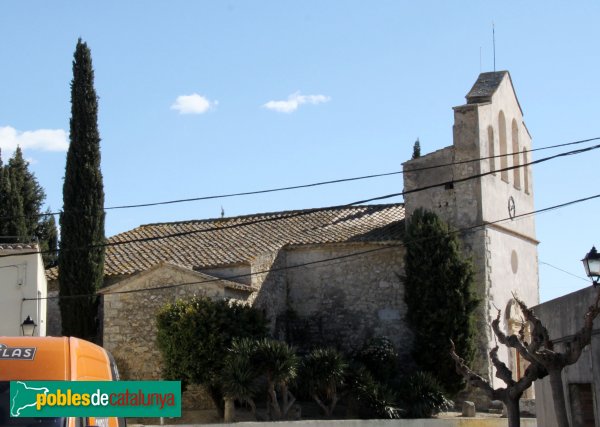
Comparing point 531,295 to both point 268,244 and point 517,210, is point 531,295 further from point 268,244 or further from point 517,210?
point 268,244

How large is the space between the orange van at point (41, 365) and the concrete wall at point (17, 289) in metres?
19.2

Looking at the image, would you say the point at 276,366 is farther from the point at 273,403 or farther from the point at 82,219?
the point at 82,219

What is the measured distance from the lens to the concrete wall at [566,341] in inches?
577

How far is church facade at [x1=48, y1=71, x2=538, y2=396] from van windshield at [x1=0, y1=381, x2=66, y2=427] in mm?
20009

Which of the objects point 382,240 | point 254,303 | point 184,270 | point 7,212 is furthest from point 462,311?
point 7,212

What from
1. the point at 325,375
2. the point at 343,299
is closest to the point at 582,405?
the point at 325,375

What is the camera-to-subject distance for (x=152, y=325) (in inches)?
1108

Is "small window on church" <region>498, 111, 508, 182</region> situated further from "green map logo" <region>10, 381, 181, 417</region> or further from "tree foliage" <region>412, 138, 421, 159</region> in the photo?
"green map logo" <region>10, 381, 181, 417</region>

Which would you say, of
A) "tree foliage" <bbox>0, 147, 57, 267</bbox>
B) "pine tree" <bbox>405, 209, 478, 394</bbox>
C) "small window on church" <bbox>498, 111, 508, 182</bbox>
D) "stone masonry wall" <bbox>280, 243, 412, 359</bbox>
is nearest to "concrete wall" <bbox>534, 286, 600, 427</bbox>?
"pine tree" <bbox>405, 209, 478, 394</bbox>

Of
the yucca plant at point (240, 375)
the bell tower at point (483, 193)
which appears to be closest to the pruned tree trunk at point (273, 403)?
the yucca plant at point (240, 375)

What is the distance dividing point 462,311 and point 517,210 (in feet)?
16.9

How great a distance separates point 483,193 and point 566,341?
44.1 ft

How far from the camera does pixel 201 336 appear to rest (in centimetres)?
2633

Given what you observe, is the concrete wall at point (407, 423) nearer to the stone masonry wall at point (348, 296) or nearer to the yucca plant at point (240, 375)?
the yucca plant at point (240, 375)
